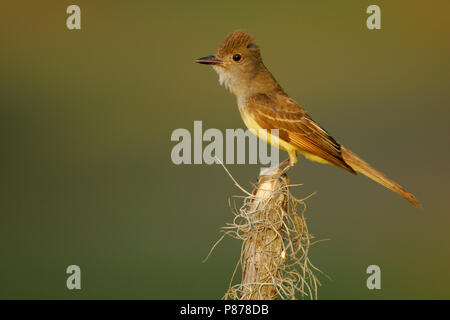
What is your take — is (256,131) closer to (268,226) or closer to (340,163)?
(340,163)

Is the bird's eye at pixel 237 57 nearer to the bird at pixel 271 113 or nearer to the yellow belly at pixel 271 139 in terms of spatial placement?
the bird at pixel 271 113

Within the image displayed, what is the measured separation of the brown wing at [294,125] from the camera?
216 inches

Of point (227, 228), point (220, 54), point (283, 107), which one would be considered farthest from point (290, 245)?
point (220, 54)

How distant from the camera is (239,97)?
6.04 metres

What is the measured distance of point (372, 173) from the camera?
5.48 meters

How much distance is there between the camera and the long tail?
17.1 feet

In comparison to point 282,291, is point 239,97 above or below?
above

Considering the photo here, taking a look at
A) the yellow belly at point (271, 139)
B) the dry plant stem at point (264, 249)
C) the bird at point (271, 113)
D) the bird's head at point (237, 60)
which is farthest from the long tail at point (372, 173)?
the dry plant stem at point (264, 249)

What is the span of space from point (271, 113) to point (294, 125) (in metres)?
0.27

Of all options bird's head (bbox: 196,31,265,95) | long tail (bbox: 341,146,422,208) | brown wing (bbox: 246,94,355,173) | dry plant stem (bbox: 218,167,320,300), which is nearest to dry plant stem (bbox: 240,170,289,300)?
dry plant stem (bbox: 218,167,320,300)

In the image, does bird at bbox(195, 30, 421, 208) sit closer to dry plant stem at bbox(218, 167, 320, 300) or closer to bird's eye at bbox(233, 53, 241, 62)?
bird's eye at bbox(233, 53, 241, 62)

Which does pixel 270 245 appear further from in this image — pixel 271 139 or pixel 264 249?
pixel 271 139

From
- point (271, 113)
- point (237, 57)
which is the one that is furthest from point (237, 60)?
point (271, 113)

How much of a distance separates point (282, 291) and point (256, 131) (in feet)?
7.37
